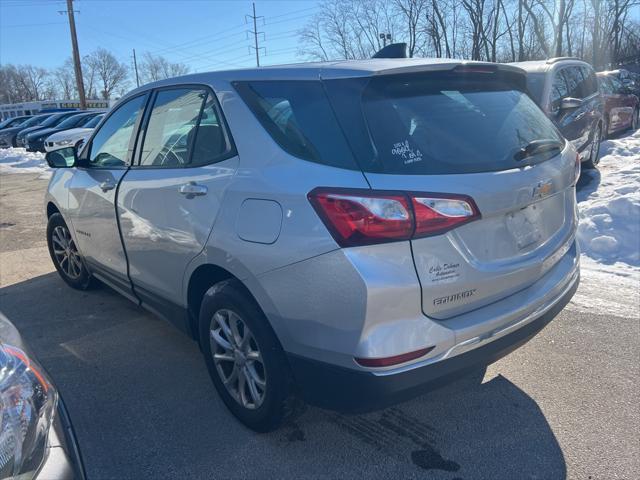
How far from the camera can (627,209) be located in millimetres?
5934

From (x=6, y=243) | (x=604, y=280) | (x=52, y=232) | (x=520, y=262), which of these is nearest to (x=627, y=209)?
(x=604, y=280)

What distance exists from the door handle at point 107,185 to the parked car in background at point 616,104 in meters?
10.4

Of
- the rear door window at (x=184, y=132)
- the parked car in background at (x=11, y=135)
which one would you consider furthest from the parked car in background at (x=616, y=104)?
the parked car in background at (x=11, y=135)

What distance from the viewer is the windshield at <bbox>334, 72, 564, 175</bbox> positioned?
7.30 feet

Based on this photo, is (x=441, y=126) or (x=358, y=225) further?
(x=441, y=126)

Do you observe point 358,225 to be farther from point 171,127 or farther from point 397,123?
point 171,127

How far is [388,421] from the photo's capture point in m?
2.89

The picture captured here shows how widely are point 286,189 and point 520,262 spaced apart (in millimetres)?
1134

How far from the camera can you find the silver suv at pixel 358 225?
2.13 m

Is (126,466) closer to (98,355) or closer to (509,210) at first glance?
(98,355)

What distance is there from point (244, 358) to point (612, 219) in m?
4.79

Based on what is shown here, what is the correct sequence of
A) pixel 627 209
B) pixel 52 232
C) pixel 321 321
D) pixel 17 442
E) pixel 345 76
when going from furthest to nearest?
pixel 627 209 → pixel 52 232 → pixel 345 76 → pixel 321 321 → pixel 17 442

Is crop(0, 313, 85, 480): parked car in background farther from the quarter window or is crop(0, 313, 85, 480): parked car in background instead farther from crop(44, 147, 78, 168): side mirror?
crop(44, 147, 78, 168): side mirror

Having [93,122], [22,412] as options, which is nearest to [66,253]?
[22,412]
